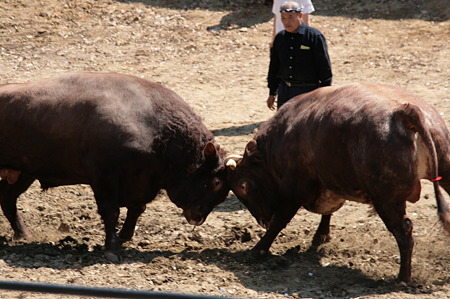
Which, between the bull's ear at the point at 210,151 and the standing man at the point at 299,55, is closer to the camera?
the bull's ear at the point at 210,151

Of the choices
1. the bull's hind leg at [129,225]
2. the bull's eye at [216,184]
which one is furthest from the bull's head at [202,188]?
the bull's hind leg at [129,225]

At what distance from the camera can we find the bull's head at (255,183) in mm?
7562

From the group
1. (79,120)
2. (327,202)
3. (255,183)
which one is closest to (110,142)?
(79,120)

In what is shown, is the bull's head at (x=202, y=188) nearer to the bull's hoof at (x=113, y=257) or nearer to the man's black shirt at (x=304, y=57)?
the bull's hoof at (x=113, y=257)

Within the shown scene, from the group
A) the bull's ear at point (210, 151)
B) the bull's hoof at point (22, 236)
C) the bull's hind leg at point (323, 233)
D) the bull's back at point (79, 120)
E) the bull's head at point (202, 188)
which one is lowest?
the bull's hoof at point (22, 236)

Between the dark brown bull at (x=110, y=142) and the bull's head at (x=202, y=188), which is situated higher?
the dark brown bull at (x=110, y=142)

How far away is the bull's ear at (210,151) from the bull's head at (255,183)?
0.71ft

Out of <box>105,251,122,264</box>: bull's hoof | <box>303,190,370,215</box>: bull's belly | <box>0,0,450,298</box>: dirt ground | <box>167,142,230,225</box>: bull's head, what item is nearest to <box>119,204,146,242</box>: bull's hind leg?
<box>0,0,450,298</box>: dirt ground

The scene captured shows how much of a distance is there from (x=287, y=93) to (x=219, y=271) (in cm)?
260

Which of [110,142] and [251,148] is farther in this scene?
[251,148]

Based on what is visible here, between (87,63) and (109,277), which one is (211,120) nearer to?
(87,63)

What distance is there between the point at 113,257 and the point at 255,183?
1.63 metres

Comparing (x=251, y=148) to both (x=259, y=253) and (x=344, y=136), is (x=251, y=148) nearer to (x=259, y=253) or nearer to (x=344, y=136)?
(x=259, y=253)

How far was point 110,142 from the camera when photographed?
6.84m
